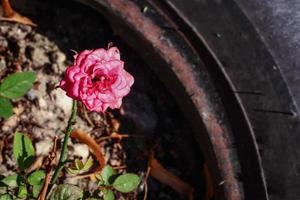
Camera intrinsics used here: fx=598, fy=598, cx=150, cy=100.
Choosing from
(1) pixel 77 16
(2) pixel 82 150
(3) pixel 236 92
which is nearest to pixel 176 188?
(2) pixel 82 150

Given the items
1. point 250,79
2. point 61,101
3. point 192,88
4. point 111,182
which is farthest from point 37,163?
point 250,79

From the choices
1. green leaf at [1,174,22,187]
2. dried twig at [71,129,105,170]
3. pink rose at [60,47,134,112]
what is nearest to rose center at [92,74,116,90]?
pink rose at [60,47,134,112]

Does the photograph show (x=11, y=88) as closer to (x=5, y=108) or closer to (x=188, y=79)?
(x=5, y=108)

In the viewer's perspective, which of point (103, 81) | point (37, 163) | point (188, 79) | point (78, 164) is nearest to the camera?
point (103, 81)

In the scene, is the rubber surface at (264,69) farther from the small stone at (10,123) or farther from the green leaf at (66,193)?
the small stone at (10,123)

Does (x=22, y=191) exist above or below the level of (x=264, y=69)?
below

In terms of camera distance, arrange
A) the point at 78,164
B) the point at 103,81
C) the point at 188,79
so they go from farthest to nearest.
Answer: the point at 188,79 < the point at 78,164 < the point at 103,81

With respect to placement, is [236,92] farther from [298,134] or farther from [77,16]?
[77,16]
